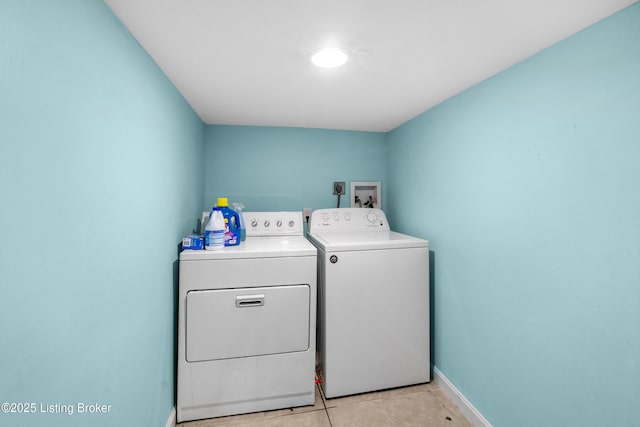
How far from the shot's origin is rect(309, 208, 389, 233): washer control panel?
2365 millimetres

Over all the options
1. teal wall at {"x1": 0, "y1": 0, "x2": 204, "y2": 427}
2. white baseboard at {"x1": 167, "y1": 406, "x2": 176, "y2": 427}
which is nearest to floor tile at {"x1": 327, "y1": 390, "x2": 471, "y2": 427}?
white baseboard at {"x1": 167, "y1": 406, "x2": 176, "y2": 427}

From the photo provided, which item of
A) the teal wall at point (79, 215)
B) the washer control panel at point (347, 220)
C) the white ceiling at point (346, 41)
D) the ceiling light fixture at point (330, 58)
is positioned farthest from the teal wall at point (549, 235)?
the teal wall at point (79, 215)

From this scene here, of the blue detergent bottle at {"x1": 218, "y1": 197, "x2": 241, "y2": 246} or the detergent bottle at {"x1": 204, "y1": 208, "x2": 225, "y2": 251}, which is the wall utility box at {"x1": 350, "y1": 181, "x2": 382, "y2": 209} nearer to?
the blue detergent bottle at {"x1": 218, "y1": 197, "x2": 241, "y2": 246}

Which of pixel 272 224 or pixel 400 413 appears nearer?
pixel 400 413

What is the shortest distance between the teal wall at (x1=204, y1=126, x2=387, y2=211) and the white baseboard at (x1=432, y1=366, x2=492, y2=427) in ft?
5.25

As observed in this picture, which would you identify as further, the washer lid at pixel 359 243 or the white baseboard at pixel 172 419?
the washer lid at pixel 359 243

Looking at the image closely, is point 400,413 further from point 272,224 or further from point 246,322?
point 272,224

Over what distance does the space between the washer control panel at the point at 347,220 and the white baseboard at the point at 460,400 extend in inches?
46.7

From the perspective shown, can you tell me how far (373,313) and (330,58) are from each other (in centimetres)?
155

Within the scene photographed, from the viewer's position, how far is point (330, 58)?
1.31 metres

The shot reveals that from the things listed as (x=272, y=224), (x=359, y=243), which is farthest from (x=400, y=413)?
(x=272, y=224)

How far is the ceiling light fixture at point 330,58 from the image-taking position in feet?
4.16

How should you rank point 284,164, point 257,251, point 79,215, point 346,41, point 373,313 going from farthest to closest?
point 284,164 → point 373,313 → point 257,251 → point 346,41 → point 79,215

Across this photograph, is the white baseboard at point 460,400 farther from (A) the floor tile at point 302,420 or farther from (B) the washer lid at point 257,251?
(B) the washer lid at point 257,251
